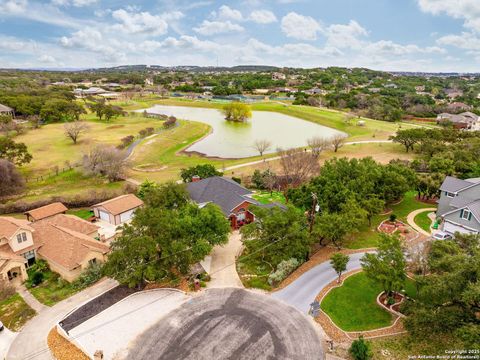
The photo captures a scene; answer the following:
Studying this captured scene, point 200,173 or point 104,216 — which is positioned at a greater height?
point 200,173

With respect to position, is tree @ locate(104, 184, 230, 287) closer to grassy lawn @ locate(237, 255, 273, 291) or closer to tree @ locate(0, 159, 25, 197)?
grassy lawn @ locate(237, 255, 273, 291)

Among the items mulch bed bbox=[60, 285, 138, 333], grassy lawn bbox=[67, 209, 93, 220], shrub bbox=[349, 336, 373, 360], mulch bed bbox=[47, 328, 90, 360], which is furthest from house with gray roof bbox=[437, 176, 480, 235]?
grassy lawn bbox=[67, 209, 93, 220]

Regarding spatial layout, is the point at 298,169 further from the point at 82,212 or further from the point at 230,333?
the point at 230,333

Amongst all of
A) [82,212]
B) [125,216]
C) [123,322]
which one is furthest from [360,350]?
[82,212]

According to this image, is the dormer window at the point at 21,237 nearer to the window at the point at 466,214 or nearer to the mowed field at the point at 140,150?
the mowed field at the point at 140,150

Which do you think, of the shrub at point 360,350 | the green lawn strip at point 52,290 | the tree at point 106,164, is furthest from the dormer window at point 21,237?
the shrub at point 360,350

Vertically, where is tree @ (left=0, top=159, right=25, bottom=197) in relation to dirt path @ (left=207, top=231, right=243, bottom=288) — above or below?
above
